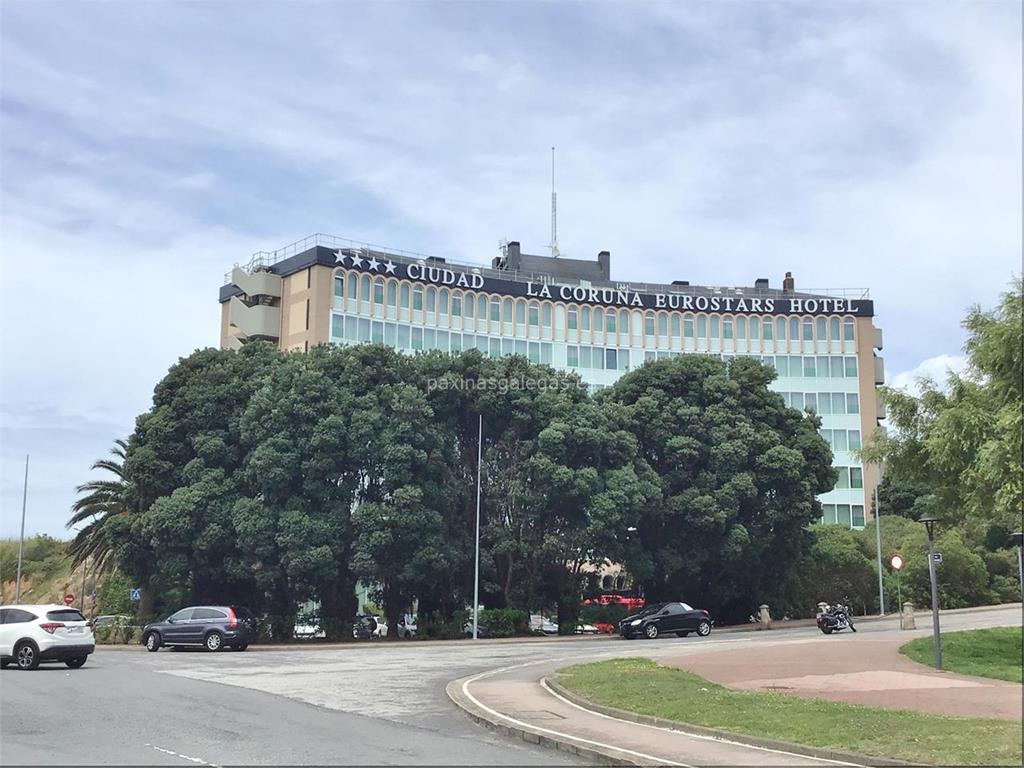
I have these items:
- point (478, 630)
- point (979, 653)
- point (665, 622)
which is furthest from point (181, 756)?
point (478, 630)

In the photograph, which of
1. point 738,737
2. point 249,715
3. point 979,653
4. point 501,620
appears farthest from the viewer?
point 501,620

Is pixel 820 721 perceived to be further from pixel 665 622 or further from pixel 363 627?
pixel 363 627

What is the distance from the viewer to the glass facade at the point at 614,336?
76.6m

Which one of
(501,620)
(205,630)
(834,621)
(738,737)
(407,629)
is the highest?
(738,737)

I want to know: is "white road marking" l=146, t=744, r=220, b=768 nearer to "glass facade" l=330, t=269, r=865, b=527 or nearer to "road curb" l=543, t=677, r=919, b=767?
"road curb" l=543, t=677, r=919, b=767

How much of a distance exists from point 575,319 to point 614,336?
12.3 feet

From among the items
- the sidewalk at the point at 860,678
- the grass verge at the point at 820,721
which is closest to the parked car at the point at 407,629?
the sidewalk at the point at 860,678

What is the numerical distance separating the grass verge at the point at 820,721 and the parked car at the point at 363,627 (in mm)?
27587

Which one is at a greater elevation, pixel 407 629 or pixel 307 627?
pixel 307 627

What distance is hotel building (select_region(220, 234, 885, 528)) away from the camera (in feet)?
248

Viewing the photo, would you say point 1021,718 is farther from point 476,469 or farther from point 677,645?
point 476,469

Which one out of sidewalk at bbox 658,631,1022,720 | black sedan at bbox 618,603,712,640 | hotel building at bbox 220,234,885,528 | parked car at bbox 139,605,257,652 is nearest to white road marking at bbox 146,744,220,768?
sidewalk at bbox 658,631,1022,720

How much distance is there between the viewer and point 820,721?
546 inches

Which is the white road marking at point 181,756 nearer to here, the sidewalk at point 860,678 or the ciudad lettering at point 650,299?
the sidewalk at point 860,678
